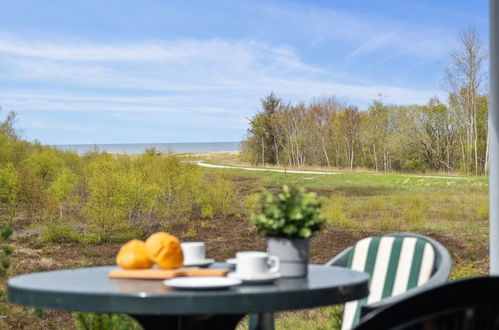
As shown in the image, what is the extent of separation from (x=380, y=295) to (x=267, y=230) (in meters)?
0.70

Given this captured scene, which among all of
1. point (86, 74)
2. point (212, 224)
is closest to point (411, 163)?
point (212, 224)

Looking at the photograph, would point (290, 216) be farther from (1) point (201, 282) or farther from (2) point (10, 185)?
(2) point (10, 185)

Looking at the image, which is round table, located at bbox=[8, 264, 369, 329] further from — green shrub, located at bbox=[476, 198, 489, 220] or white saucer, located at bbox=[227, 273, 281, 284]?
green shrub, located at bbox=[476, 198, 489, 220]

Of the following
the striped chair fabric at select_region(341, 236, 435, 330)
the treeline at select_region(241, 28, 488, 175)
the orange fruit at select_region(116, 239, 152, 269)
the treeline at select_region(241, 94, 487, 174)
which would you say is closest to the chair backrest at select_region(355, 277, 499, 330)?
the orange fruit at select_region(116, 239, 152, 269)

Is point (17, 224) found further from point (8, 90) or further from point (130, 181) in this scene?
point (8, 90)

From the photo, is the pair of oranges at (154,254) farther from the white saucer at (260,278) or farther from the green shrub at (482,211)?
→ the green shrub at (482,211)

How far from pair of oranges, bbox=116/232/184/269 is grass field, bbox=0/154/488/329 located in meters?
2.66

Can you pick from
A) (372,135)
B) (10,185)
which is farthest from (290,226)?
(372,135)

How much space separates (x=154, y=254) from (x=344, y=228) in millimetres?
7830

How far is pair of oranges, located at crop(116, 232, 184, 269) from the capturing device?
158cm

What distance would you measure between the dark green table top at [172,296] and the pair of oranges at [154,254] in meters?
0.09

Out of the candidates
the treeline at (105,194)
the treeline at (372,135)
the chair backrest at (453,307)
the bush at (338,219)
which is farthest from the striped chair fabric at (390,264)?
the treeline at (372,135)

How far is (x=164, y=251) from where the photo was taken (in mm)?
1581

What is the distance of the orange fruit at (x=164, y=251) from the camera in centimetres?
158
